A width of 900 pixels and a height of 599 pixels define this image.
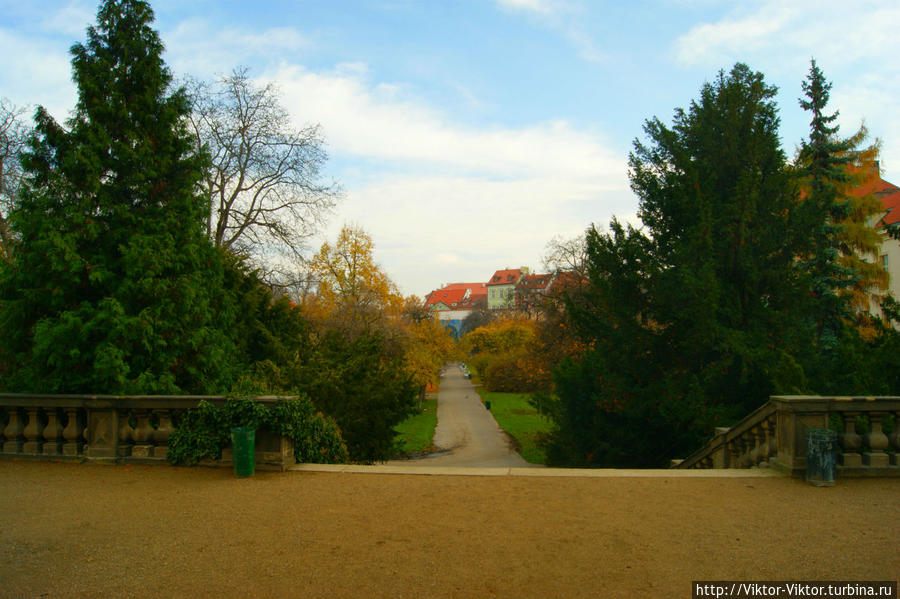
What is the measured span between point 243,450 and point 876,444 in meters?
8.34

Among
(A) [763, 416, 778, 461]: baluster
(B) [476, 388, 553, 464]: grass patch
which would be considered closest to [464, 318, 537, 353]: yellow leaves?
(B) [476, 388, 553, 464]: grass patch

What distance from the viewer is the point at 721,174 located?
16.4 m

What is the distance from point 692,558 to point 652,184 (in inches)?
554

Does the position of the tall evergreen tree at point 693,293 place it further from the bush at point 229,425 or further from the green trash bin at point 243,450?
the green trash bin at point 243,450

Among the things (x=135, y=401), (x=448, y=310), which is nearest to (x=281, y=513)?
(x=135, y=401)

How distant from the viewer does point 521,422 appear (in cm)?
3791

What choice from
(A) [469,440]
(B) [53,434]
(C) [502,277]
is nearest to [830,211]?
(A) [469,440]

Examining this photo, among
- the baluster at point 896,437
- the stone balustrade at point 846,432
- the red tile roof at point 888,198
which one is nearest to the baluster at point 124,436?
the stone balustrade at point 846,432

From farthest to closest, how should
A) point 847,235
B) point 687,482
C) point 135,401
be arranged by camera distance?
1. point 847,235
2. point 135,401
3. point 687,482

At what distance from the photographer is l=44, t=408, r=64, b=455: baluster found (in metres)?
8.53

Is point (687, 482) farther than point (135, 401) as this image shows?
No

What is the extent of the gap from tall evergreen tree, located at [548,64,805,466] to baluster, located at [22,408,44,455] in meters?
12.1

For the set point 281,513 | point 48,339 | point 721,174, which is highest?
point 721,174

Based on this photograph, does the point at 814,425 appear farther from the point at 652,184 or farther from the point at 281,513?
the point at 652,184
